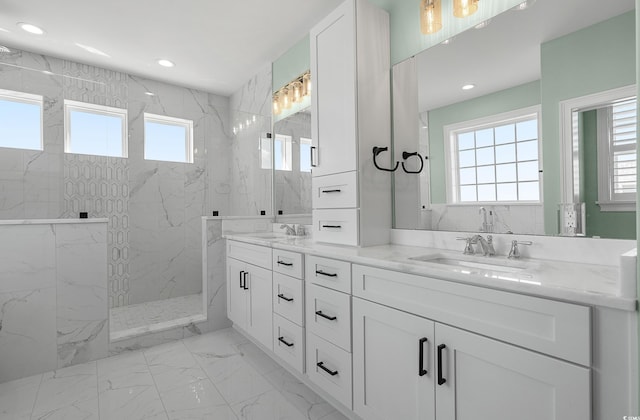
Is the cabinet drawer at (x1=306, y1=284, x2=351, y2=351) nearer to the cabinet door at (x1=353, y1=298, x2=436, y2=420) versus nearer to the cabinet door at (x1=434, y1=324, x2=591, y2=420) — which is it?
the cabinet door at (x1=353, y1=298, x2=436, y2=420)

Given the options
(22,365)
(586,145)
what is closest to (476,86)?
(586,145)

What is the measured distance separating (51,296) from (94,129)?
1.97 metres

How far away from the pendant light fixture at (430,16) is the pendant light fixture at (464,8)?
0.10 metres

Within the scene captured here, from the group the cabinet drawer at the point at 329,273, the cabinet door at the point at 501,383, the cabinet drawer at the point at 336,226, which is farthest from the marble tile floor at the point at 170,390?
the cabinet drawer at the point at 336,226

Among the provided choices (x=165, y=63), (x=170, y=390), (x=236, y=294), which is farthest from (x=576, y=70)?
(x=165, y=63)

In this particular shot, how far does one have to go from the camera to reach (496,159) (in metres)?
1.55

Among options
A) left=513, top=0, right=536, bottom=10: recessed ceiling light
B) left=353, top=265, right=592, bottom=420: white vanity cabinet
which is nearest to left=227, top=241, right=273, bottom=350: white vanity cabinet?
left=353, top=265, right=592, bottom=420: white vanity cabinet

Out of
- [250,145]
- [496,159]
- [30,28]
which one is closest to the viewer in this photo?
[496,159]

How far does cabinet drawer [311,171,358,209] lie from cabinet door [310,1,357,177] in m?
0.04

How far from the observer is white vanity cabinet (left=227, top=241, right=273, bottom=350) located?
7.18ft

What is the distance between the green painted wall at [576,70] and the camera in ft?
3.75

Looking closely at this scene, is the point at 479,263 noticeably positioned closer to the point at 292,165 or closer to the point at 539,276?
the point at 539,276

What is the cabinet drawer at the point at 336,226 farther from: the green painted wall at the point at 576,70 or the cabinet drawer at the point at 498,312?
the green painted wall at the point at 576,70

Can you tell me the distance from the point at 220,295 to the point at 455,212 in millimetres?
2271
